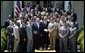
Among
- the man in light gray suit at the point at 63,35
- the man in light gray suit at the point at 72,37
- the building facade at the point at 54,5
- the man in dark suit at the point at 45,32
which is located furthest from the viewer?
the building facade at the point at 54,5

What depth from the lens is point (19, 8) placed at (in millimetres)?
28484

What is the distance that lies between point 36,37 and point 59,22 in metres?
1.39

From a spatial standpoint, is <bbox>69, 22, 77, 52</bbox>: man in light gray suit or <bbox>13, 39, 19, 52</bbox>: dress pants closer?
<bbox>69, 22, 77, 52</bbox>: man in light gray suit

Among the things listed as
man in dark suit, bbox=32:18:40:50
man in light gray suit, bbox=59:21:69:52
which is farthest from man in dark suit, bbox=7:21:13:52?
man in light gray suit, bbox=59:21:69:52

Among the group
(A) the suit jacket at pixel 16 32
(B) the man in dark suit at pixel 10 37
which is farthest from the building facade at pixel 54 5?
(A) the suit jacket at pixel 16 32

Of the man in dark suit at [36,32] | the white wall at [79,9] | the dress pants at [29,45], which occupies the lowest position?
the dress pants at [29,45]

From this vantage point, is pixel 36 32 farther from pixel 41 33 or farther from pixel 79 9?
pixel 79 9

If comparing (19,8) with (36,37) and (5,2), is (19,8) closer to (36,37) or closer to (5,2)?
(5,2)

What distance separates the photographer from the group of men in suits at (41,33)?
20.8m

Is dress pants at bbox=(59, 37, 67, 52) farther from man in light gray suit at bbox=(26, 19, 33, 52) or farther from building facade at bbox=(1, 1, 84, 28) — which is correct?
building facade at bbox=(1, 1, 84, 28)

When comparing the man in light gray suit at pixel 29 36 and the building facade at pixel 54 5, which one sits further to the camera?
the building facade at pixel 54 5

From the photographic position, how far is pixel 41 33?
21.2 meters

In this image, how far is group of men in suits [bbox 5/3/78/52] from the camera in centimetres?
2084

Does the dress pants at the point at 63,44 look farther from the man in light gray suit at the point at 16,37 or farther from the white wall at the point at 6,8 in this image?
the white wall at the point at 6,8
